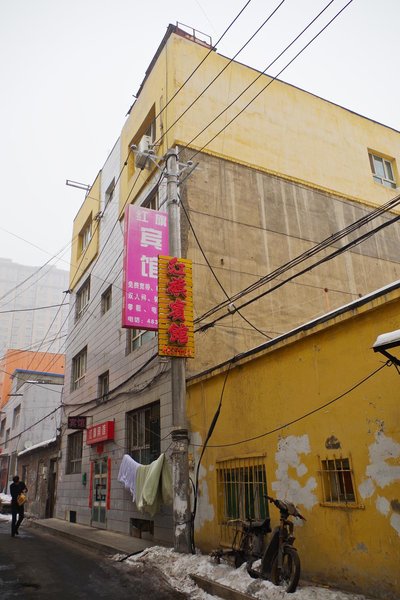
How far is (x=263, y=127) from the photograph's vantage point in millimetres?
16812

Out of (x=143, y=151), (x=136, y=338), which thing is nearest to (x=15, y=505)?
(x=136, y=338)

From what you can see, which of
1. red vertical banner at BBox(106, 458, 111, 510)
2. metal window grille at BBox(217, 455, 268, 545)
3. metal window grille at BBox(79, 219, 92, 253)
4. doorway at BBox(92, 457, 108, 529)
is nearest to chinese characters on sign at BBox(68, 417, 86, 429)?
doorway at BBox(92, 457, 108, 529)

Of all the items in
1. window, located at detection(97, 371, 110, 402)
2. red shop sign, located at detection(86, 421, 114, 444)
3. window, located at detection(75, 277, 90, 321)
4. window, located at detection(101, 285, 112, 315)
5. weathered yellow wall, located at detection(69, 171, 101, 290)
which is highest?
weathered yellow wall, located at detection(69, 171, 101, 290)

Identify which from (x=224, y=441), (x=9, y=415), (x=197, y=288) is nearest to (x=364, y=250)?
(x=197, y=288)

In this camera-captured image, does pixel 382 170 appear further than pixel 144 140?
Yes

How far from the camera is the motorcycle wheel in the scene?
6.07 m

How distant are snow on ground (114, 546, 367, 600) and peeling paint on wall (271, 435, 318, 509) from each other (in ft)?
4.20

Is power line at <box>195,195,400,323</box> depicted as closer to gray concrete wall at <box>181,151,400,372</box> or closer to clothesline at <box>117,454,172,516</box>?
gray concrete wall at <box>181,151,400,372</box>

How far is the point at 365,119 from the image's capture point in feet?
65.5

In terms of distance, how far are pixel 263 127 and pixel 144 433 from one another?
1157 centimetres

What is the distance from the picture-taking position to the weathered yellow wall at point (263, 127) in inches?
607

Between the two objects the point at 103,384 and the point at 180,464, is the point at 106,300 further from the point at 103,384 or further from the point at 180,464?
the point at 180,464

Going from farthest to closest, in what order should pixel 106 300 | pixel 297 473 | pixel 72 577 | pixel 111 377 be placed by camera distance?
pixel 106 300, pixel 111 377, pixel 72 577, pixel 297 473

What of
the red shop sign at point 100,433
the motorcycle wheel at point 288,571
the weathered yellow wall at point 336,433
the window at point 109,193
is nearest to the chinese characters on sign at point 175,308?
the weathered yellow wall at point 336,433
